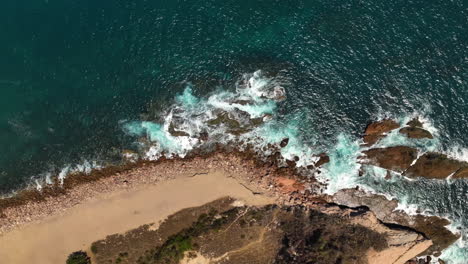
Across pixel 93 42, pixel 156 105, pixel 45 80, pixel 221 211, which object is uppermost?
pixel 93 42

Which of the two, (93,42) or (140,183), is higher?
(93,42)

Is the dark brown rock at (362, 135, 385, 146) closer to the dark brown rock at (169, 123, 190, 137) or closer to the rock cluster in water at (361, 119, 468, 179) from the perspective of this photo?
the rock cluster in water at (361, 119, 468, 179)

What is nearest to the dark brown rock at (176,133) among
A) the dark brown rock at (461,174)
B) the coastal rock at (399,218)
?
the coastal rock at (399,218)

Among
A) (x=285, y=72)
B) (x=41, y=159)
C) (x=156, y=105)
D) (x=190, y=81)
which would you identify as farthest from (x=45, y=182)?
(x=285, y=72)

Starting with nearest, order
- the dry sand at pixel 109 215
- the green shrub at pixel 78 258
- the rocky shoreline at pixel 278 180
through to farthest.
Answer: the green shrub at pixel 78 258 → the dry sand at pixel 109 215 → the rocky shoreline at pixel 278 180

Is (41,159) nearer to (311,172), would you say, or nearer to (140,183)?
(140,183)

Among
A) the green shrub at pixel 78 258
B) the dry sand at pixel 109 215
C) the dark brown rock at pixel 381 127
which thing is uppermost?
the dark brown rock at pixel 381 127

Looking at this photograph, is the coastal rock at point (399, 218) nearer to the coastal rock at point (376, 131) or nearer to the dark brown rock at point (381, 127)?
the coastal rock at point (376, 131)
